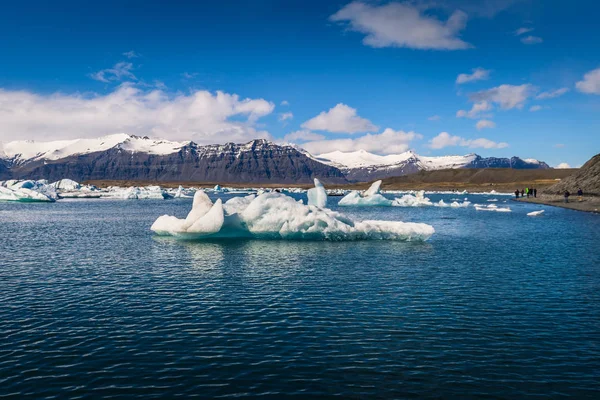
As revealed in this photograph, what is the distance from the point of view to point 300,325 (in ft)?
54.0

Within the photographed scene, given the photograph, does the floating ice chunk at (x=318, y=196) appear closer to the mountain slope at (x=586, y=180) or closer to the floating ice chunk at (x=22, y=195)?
the mountain slope at (x=586, y=180)

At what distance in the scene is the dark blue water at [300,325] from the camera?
11.9 metres

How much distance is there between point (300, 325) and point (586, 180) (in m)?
105

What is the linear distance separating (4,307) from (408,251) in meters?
23.9

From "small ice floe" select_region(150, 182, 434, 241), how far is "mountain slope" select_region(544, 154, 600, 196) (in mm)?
75527

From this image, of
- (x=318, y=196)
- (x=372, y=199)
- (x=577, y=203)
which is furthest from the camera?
(x=372, y=199)

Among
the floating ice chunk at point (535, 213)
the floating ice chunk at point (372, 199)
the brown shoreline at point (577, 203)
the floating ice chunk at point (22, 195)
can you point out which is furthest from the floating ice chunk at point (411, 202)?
the floating ice chunk at point (22, 195)

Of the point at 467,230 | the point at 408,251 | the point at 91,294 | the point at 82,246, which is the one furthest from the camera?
the point at 467,230

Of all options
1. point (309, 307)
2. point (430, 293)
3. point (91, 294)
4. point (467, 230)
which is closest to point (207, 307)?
point (309, 307)

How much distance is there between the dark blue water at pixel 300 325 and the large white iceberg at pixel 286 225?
6.09 m

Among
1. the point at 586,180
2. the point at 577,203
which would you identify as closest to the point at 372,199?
the point at 577,203

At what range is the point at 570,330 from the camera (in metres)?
16.0

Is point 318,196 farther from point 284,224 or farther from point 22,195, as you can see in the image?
point 22,195

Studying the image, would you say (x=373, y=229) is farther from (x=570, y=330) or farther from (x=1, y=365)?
(x=1, y=365)
